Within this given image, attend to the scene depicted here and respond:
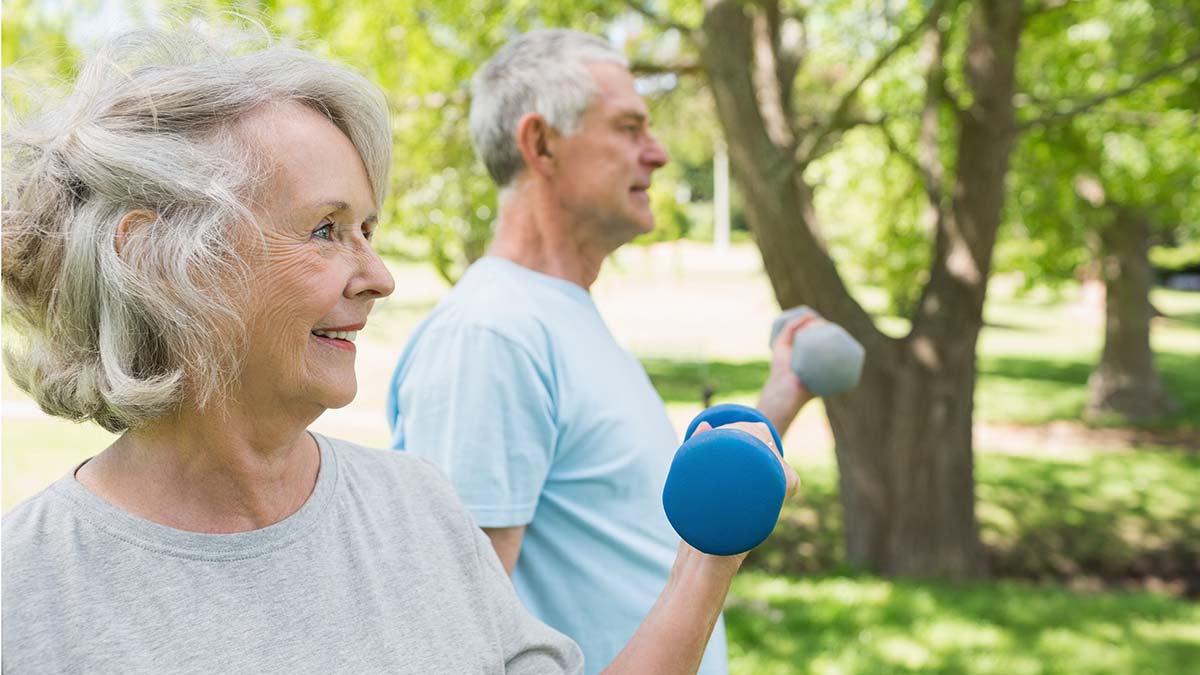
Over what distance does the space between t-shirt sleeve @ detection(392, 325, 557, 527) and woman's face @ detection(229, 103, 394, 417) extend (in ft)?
1.42

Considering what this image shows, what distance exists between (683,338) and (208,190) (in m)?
18.3

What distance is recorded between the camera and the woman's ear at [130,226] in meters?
1.10

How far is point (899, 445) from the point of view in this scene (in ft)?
20.0

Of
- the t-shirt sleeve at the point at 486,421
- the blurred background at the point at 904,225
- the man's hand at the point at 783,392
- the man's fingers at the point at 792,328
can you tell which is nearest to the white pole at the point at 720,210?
the blurred background at the point at 904,225

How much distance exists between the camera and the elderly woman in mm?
1071

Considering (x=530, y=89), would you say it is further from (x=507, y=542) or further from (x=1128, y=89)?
(x=1128, y=89)

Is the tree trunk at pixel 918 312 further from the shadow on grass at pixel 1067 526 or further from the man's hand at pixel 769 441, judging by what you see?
the man's hand at pixel 769 441

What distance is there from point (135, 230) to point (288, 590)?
1.38ft

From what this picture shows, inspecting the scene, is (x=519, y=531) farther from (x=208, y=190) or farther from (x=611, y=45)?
(x=611, y=45)

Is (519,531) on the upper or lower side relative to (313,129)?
lower

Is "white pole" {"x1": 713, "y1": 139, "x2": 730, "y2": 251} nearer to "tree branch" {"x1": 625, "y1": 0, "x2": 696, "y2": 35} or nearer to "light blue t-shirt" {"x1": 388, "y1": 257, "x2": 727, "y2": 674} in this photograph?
"tree branch" {"x1": 625, "y1": 0, "x2": 696, "y2": 35}

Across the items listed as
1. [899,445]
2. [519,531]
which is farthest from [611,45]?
[899,445]

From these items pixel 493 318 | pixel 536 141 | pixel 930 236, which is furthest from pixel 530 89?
pixel 930 236

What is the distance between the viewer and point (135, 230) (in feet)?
3.63
